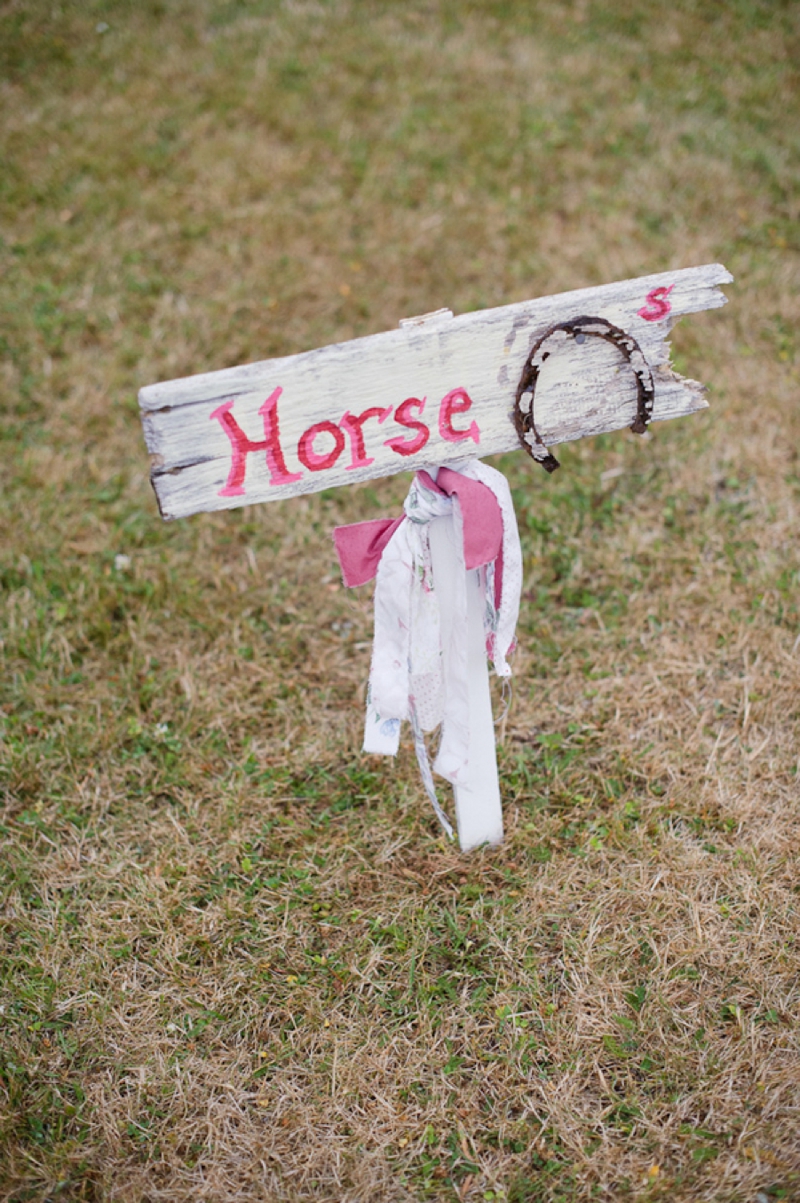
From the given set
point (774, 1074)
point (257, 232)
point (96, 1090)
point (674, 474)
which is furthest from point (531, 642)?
point (257, 232)

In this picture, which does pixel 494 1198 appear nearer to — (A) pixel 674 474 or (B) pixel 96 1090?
(B) pixel 96 1090

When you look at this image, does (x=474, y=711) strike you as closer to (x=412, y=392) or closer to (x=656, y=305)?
(x=412, y=392)

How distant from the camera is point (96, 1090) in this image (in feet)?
7.08

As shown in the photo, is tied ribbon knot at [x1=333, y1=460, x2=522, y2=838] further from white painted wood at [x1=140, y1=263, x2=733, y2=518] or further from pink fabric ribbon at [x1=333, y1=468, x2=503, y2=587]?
white painted wood at [x1=140, y1=263, x2=733, y2=518]

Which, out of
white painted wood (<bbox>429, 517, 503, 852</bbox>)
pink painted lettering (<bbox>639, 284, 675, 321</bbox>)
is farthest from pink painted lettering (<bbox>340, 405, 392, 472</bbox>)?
pink painted lettering (<bbox>639, 284, 675, 321</bbox>)

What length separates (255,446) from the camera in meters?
1.75

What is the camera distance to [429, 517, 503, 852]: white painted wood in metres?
2.06

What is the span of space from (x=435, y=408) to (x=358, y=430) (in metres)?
0.17

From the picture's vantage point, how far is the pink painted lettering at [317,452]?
1.77 meters

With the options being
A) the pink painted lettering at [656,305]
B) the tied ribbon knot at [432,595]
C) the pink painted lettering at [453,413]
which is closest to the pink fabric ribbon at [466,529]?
the tied ribbon knot at [432,595]

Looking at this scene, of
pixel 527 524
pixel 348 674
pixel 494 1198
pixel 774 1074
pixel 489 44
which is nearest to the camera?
pixel 494 1198

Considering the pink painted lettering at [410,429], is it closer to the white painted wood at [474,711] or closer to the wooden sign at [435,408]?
the wooden sign at [435,408]

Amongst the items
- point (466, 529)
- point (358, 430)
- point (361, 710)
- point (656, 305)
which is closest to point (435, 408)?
point (358, 430)

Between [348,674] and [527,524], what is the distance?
3.27ft
